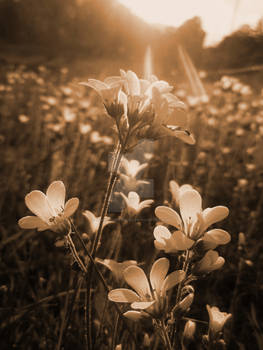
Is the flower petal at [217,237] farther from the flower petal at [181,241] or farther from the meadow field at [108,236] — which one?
the meadow field at [108,236]

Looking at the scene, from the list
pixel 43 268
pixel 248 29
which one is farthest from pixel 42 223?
pixel 248 29

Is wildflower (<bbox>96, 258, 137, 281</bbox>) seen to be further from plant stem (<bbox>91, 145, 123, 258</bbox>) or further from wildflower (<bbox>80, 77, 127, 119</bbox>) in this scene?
wildflower (<bbox>80, 77, 127, 119</bbox>)

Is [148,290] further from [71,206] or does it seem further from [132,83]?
[132,83]

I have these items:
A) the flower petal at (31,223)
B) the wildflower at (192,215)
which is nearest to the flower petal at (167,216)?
the wildflower at (192,215)

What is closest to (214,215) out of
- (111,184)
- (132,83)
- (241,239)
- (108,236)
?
(111,184)

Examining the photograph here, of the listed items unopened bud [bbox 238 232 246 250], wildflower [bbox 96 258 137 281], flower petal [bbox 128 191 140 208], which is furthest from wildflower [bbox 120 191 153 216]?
unopened bud [bbox 238 232 246 250]

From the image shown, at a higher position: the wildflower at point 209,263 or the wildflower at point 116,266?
the wildflower at point 209,263

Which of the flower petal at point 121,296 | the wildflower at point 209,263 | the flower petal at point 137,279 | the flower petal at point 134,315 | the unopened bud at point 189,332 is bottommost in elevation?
the unopened bud at point 189,332

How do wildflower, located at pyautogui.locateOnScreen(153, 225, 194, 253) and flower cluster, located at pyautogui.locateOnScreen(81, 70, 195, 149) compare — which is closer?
wildflower, located at pyautogui.locateOnScreen(153, 225, 194, 253)
